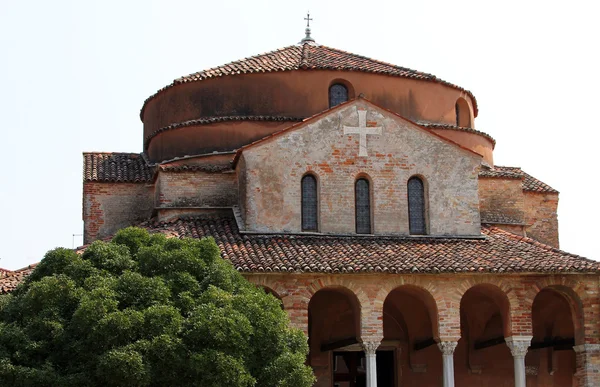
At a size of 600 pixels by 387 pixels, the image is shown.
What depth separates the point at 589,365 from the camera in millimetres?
Result: 21062

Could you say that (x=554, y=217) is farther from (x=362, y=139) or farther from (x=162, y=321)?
(x=162, y=321)

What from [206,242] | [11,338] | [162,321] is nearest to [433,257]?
[206,242]

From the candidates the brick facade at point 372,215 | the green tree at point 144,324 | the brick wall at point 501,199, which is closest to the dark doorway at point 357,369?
the brick facade at point 372,215

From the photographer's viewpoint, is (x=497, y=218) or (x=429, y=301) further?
(x=497, y=218)

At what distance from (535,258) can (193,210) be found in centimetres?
781

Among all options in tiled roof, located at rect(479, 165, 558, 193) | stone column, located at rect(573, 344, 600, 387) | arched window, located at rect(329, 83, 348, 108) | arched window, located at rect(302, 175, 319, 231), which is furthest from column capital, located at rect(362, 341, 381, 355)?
arched window, located at rect(329, 83, 348, 108)

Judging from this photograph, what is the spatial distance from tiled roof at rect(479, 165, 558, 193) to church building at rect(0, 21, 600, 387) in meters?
0.09

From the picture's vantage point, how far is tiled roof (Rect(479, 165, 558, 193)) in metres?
25.6

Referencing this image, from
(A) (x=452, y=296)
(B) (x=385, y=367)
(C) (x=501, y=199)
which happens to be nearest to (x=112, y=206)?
(B) (x=385, y=367)

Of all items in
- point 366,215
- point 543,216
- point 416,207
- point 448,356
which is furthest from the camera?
point 543,216

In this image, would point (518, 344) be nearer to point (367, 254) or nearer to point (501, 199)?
point (367, 254)

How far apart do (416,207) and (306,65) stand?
4.89 metres

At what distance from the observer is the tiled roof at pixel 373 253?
20297mm

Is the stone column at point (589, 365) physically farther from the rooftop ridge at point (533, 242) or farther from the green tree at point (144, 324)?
the green tree at point (144, 324)
